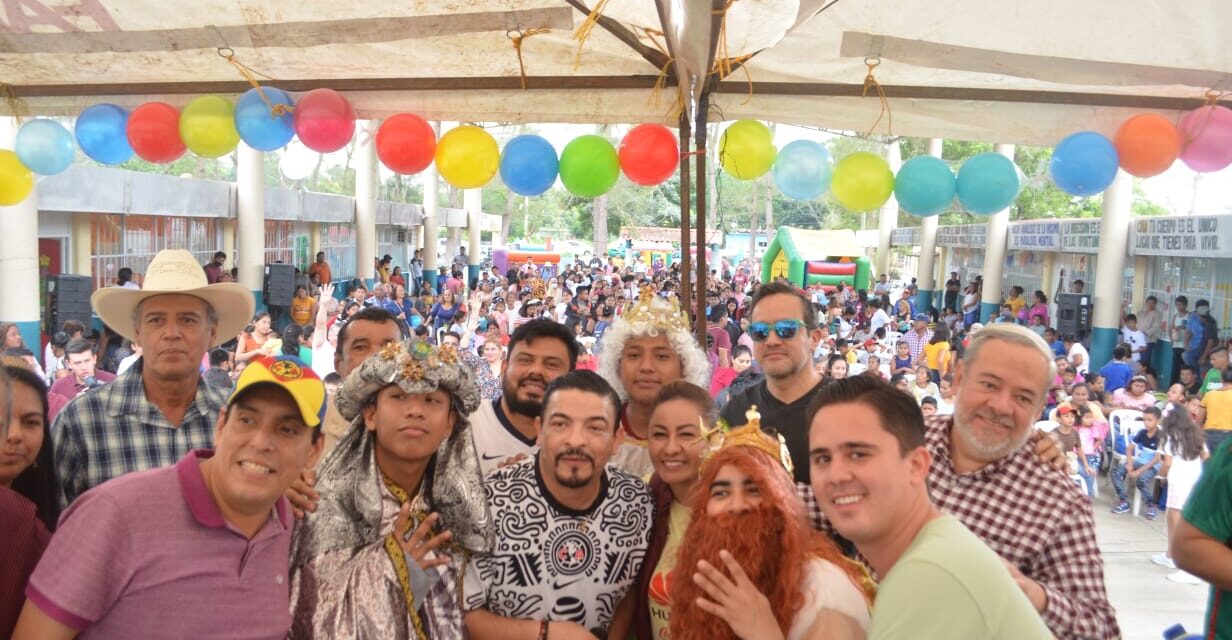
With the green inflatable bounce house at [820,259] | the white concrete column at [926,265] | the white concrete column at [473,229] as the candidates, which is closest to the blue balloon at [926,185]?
the white concrete column at [926,265]

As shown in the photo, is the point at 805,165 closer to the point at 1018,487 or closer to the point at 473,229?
the point at 1018,487

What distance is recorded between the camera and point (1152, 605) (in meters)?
6.09

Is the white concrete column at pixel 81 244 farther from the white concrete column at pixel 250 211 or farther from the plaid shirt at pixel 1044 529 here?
the plaid shirt at pixel 1044 529

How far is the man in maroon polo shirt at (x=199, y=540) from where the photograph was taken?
5.55 feet

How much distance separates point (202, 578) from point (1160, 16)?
3474 mm

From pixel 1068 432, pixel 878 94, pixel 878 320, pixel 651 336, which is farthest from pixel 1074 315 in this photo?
pixel 651 336

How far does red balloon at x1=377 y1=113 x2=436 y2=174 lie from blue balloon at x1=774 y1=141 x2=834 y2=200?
6.61 ft

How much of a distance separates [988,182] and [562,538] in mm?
3499

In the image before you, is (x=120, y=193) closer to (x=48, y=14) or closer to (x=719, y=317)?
(x=719, y=317)

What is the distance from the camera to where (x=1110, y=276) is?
14414 mm

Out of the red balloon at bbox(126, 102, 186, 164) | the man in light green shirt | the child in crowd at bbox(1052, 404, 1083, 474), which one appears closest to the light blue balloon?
the red balloon at bbox(126, 102, 186, 164)

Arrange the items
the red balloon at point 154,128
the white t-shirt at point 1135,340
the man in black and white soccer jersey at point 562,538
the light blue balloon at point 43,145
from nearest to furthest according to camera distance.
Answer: the man in black and white soccer jersey at point 562,538 < the red balloon at point 154,128 < the light blue balloon at point 43,145 < the white t-shirt at point 1135,340

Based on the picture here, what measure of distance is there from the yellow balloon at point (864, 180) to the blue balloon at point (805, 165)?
0.14m

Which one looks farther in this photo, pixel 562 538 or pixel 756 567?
pixel 562 538
